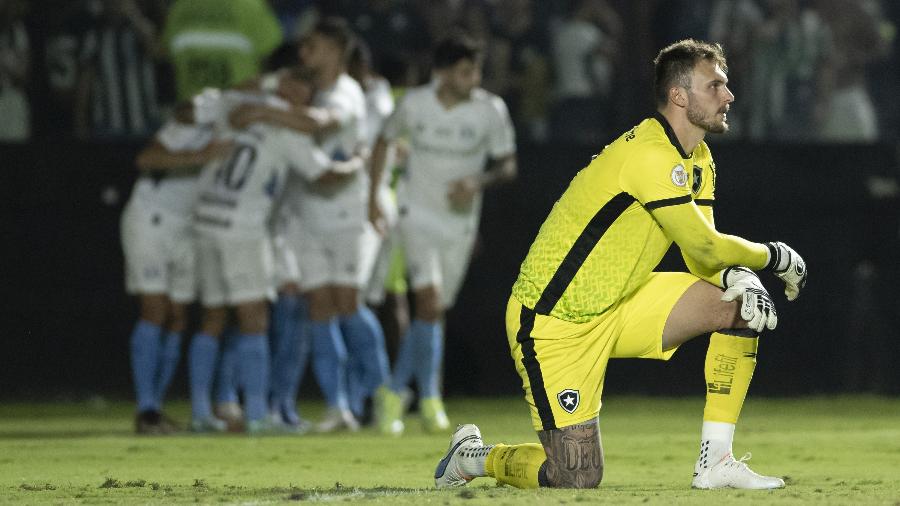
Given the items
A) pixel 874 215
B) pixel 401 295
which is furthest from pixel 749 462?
A: pixel 874 215

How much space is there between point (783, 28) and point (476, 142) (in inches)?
149

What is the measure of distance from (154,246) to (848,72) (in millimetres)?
6048

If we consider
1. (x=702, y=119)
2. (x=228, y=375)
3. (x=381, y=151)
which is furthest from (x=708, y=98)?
(x=228, y=375)

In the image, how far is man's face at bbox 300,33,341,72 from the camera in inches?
423

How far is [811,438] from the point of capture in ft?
33.2

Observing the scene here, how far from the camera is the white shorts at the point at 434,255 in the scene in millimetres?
11148

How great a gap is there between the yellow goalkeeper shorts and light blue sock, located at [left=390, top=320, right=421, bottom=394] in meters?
4.01

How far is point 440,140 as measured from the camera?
37.0ft

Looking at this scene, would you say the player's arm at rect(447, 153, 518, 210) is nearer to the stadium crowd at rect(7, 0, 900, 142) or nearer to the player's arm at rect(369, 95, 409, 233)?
the player's arm at rect(369, 95, 409, 233)

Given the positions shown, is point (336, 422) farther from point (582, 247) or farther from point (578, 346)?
point (582, 247)

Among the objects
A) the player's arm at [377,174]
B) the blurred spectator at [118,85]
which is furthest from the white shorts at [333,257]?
the blurred spectator at [118,85]

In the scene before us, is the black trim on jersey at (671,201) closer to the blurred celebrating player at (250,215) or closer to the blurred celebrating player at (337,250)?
the blurred celebrating player at (250,215)

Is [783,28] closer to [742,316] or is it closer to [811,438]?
[811,438]

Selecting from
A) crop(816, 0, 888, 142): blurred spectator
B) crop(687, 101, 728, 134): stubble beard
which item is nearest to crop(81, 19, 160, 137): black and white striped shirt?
crop(816, 0, 888, 142): blurred spectator
